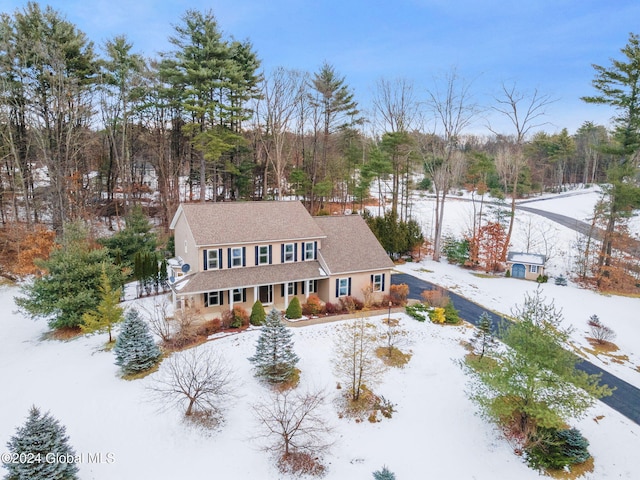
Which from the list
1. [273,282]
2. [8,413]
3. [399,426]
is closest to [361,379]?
[399,426]

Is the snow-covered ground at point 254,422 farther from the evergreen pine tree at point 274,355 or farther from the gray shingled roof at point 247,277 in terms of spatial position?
the gray shingled roof at point 247,277

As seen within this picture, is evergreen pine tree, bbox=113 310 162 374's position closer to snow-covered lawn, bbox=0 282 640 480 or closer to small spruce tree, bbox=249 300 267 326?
snow-covered lawn, bbox=0 282 640 480

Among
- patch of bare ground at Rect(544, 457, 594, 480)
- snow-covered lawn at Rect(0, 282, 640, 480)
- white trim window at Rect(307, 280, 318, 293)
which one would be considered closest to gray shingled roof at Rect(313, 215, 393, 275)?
white trim window at Rect(307, 280, 318, 293)

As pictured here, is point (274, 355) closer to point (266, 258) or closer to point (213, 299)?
point (213, 299)

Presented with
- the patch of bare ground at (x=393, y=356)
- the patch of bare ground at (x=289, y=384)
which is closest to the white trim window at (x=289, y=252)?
the patch of bare ground at (x=393, y=356)

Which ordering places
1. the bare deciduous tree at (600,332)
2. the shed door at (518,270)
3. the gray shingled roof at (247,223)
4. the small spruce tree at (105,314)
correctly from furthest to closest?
the shed door at (518,270) < the bare deciduous tree at (600,332) < the gray shingled roof at (247,223) < the small spruce tree at (105,314)
